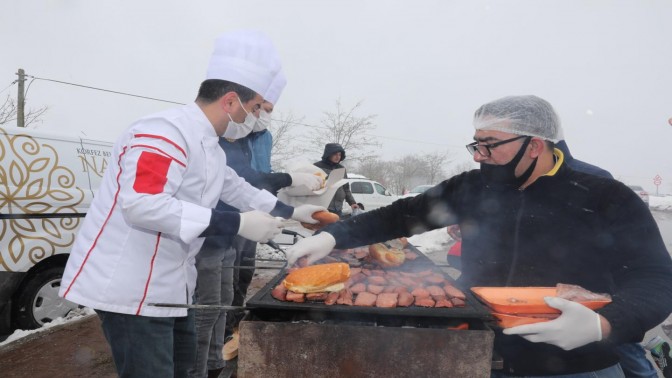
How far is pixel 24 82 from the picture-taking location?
17172 millimetres

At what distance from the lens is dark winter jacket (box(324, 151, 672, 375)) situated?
63.9 inches

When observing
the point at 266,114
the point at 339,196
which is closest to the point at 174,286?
A: the point at 266,114

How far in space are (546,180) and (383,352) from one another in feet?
3.72

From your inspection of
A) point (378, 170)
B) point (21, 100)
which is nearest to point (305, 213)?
point (21, 100)

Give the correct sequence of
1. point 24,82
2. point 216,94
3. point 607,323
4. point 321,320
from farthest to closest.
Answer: point 24,82 → point 216,94 → point 321,320 → point 607,323

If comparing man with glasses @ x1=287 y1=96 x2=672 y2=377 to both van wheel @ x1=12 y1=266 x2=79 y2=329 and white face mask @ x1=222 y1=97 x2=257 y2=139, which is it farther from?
van wheel @ x1=12 y1=266 x2=79 y2=329

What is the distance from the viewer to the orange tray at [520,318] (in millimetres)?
1588

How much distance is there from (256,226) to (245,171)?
159cm

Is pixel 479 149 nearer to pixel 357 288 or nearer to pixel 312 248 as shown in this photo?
pixel 357 288

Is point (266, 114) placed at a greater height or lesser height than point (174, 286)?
greater

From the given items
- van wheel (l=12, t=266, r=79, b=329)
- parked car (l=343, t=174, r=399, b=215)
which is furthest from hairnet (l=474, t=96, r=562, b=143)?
parked car (l=343, t=174, r=399, b=215)

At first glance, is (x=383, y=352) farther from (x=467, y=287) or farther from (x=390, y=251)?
(x=390, y=251)

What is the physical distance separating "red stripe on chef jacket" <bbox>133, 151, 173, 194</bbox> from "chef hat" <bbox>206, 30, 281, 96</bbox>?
0.71 meters

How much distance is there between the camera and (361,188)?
16.9 m
